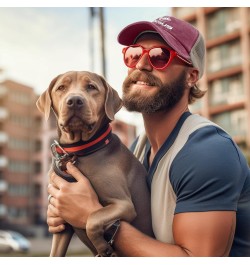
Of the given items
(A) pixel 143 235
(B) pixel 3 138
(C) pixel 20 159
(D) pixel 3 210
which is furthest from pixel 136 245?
(C) pixel 20 159

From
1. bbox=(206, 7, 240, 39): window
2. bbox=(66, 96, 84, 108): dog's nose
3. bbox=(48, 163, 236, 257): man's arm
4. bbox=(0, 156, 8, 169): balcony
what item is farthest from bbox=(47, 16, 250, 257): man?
bbox=(0, 156, 8, 169): balcony

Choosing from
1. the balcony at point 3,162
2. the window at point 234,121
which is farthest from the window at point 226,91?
the balcony at point 3,162

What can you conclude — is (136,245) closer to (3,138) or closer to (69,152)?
(69,152)

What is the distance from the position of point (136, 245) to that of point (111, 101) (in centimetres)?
75

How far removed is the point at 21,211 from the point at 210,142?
55.6 m

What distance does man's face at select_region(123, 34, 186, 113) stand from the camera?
106 inches

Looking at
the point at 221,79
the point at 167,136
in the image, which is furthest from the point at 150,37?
the point at 221,79

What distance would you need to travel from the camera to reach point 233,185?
2.39 metres

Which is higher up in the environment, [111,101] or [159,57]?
[159,57]

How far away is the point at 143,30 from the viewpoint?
9.07 feet

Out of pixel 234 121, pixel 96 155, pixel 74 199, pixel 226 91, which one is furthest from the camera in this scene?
pixel 226 91

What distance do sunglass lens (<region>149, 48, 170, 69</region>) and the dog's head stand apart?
0.93ft

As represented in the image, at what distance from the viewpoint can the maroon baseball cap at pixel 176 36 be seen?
2.67m
